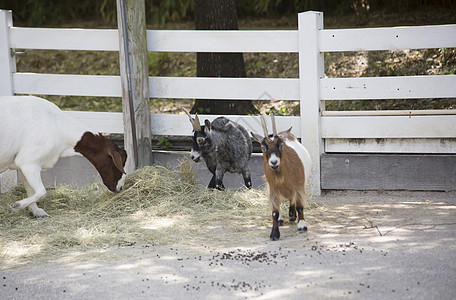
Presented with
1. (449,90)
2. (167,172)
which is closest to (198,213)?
(167,172)

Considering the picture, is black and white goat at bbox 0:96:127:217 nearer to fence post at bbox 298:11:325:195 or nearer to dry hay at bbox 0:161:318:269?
dry hay at bbox 0:161:318:269

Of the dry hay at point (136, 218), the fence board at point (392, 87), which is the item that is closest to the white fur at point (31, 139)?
the dry hay at point (136, 218)

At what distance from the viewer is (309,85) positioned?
6.96m

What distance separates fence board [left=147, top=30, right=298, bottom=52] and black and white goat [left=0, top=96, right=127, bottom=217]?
4.61 ft

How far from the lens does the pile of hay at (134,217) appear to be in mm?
5531

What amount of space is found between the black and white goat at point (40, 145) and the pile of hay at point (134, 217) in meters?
0.24

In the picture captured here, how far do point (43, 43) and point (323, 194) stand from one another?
11.9 feet

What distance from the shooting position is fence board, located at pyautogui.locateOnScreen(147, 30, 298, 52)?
7035 mm

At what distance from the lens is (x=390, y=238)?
17.4 ft

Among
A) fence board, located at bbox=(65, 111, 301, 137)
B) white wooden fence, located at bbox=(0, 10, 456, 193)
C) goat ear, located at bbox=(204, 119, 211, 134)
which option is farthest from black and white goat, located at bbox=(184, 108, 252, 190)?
white wooden fence, located at bbox=(0, 10, 456, 193)

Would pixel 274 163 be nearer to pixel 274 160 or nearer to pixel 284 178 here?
pixel 274 160

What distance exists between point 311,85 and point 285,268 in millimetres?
2763

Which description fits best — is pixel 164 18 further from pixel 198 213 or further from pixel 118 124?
pixel 198 213

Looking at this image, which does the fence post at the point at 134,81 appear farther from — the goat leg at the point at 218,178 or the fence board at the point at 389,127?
the fence board at the point at 389,127
